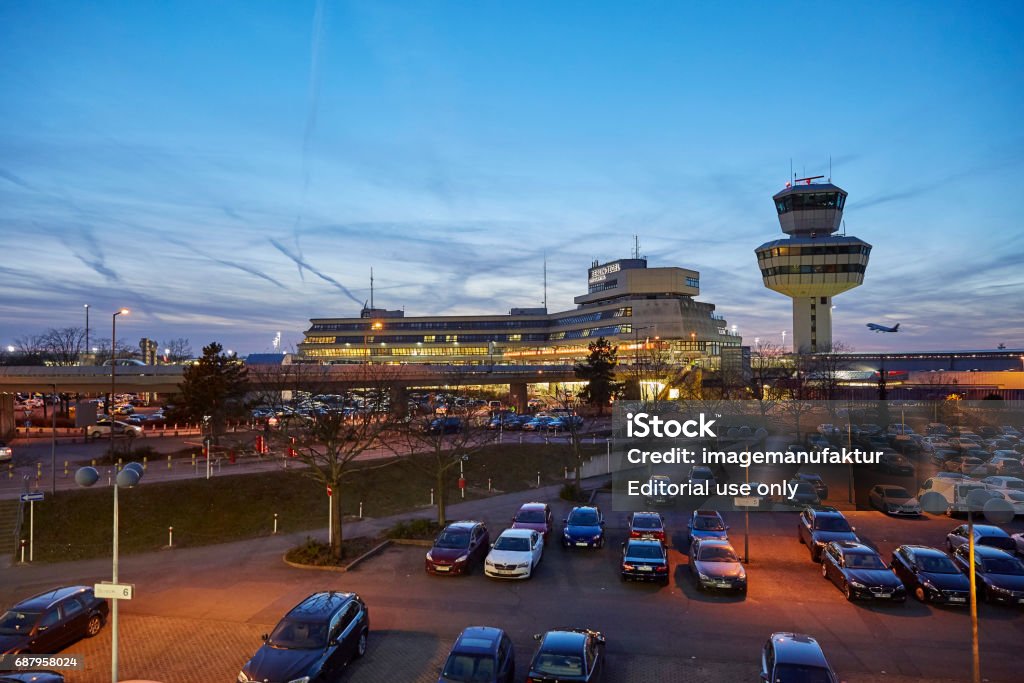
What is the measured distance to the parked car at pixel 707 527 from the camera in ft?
72.8

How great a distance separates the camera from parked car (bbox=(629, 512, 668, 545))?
22.4 meters

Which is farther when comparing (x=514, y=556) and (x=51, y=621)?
(x=514, y=556)

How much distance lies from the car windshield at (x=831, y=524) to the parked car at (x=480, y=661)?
15.0m

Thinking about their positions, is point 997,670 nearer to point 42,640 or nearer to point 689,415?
point 42,640

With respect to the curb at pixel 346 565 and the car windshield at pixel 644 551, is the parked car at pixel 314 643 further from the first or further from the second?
the car windshield at pixel 644 551

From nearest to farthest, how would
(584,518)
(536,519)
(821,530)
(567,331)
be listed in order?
(821,530) < (584,518) < (536,519) < (567,331)

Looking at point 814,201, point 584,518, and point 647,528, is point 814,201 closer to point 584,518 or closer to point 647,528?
point 647,528

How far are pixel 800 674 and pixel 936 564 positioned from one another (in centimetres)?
Answer: 987

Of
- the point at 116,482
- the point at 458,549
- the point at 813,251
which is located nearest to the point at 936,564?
the point at 458,549

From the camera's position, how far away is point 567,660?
11.6 m

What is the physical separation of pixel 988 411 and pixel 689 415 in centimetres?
2928

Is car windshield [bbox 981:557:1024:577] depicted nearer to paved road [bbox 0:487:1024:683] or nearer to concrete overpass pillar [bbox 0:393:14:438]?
paved road [bbox 0:487:1024:683]

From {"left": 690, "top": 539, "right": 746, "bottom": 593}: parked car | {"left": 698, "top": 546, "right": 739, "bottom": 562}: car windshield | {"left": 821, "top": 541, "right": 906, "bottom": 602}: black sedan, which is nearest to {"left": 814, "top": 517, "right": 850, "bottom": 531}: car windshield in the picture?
{"left": 821, "top": 541, "right": 906, "bottom": 602}: black sedan

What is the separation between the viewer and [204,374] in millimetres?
42062
